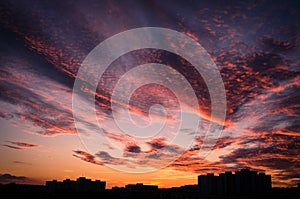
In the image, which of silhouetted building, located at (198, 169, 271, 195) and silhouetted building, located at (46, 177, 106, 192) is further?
silhouetted building, located at (46, 177, 106, 192)

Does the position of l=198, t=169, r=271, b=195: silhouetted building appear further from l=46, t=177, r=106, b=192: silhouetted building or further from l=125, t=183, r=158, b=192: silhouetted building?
l=46, t=177, r=106, b=192: silhouetted building

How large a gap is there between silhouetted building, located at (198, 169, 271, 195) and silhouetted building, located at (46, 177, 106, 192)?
2220 inches

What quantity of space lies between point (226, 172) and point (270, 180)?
13483mm

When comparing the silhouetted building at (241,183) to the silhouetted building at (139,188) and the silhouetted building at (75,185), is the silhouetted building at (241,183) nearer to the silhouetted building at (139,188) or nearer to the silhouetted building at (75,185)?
the silhouetted building at (139,188)

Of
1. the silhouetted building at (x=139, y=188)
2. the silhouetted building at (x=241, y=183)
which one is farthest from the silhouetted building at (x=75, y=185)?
the silhouetted building at (x=241, y=183)

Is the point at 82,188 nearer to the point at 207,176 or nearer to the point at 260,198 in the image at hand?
the point at 207,176

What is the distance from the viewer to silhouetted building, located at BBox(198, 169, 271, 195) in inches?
3061

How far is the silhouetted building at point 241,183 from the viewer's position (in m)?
77.8

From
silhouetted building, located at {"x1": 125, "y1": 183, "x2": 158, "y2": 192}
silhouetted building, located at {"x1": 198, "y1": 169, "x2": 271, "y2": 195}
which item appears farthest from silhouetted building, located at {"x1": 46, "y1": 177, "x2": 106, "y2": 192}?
silhouetted building, located at {"x1": 198, "y1": 169, "x2": 271, "y2": 195}

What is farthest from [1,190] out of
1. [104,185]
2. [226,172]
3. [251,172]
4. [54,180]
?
[251,172]

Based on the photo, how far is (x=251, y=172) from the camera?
79625 millimetres

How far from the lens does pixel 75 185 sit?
11656 cm

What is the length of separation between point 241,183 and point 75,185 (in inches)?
2914

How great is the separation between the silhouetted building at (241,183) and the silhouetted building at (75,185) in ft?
185
